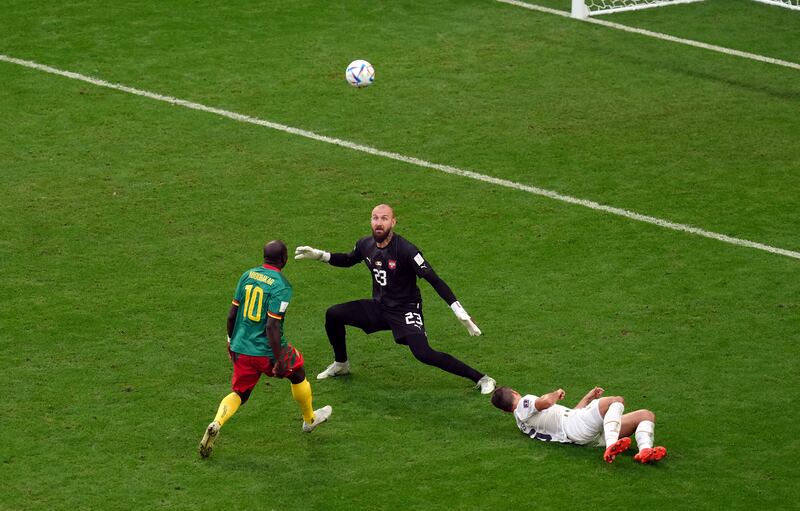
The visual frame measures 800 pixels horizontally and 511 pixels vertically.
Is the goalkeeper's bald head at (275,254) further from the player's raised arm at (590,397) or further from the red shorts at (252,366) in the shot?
the player's raised arm at (590,397)

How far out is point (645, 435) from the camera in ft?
38.7

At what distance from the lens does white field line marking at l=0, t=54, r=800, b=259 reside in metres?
16.3

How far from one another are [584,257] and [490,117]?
4.33 meters

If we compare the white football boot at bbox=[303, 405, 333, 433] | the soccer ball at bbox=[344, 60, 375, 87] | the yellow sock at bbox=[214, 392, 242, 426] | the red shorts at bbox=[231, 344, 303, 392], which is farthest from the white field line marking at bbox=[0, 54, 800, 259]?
the yellow sock at bbox=[214, 392, 242, 426]

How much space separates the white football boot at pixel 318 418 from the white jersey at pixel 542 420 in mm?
1701

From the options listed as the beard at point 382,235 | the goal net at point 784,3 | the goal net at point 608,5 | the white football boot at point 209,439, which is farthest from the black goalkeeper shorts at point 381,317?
the goal net at point 784,3

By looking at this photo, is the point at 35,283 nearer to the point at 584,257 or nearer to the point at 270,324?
the point at 270,324

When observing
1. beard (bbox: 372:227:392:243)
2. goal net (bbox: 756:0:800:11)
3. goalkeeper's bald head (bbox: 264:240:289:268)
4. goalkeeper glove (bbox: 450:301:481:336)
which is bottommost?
goalkeeper glove (bbox: 450:301:481:336)

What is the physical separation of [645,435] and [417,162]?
7274mm

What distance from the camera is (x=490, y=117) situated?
19578 millimetres

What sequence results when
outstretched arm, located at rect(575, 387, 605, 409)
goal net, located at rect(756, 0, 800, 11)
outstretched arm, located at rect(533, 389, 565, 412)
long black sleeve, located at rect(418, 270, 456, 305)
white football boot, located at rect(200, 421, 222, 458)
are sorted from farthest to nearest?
goal net, located at rect(756, 0, 800, 11)
long black sleeve, located at rect(418, 270, 456, 305)
outstretched arm, located at rect(575, 387, 605, 409)
outstretched arm, located at rect(533, 389, 565, 412)
white football boot, located at rect(200, 421, 222, 458)

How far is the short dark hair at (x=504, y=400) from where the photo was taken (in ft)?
40.6

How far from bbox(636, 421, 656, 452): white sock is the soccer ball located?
8703 mm

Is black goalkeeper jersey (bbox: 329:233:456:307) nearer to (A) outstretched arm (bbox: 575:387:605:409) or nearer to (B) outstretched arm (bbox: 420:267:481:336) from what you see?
(B) outstretched arm (bbox: 420:267:481:336)
